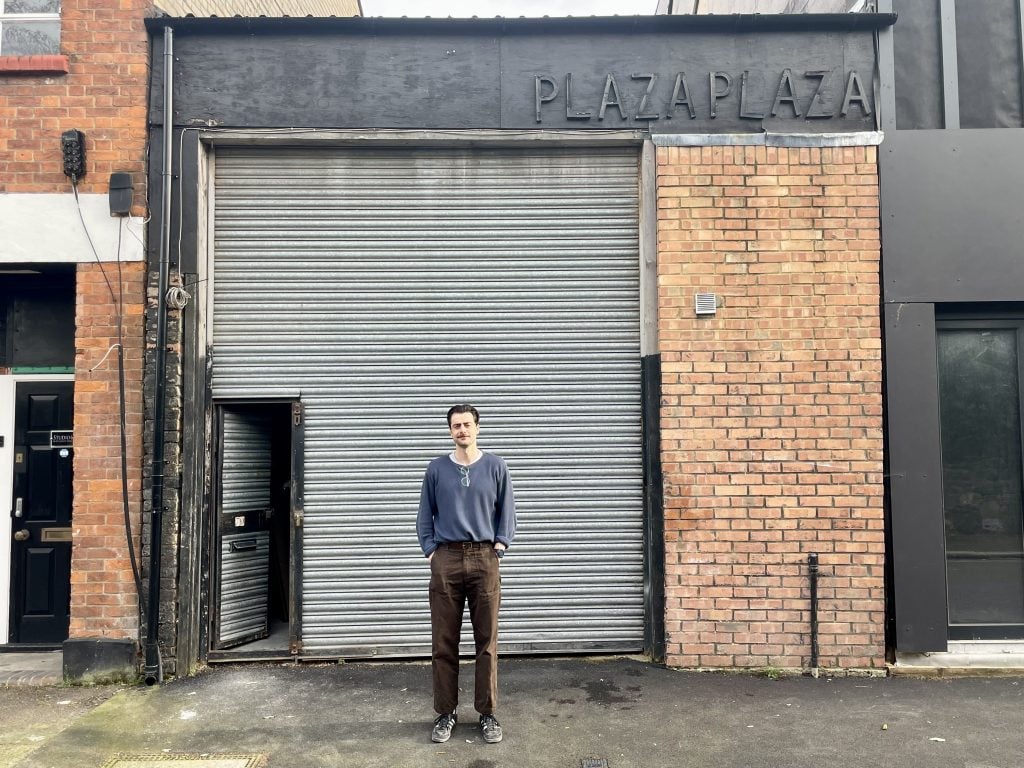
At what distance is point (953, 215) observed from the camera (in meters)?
5.91

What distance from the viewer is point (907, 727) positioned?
4.72 meters

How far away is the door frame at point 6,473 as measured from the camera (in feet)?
21.2

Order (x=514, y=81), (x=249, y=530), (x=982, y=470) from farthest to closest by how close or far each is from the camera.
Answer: (x=249, y=530), (x=514, y=81), (x=982, y=470)

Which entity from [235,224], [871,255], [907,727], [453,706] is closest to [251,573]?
[453,706]

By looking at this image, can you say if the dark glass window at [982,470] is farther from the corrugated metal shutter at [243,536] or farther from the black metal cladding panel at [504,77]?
the corrugated metal shutter at [243,536]

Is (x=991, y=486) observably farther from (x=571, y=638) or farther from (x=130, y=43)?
(x=130, y=43)

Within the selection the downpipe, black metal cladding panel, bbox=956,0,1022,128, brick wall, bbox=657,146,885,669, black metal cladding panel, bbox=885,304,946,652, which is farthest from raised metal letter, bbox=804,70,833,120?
the downpipe

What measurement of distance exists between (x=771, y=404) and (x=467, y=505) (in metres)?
2.73

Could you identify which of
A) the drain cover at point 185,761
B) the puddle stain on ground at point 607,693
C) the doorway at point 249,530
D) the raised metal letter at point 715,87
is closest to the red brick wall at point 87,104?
the doorway at point 249,530

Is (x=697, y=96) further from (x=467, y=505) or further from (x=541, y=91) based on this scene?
(x=467, y=505)

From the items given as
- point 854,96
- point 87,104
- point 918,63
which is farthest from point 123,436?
point 918,63

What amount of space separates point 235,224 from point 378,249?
121 cm

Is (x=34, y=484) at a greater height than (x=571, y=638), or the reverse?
(x=34, y=484)

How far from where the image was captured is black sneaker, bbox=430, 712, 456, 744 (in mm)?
4504
